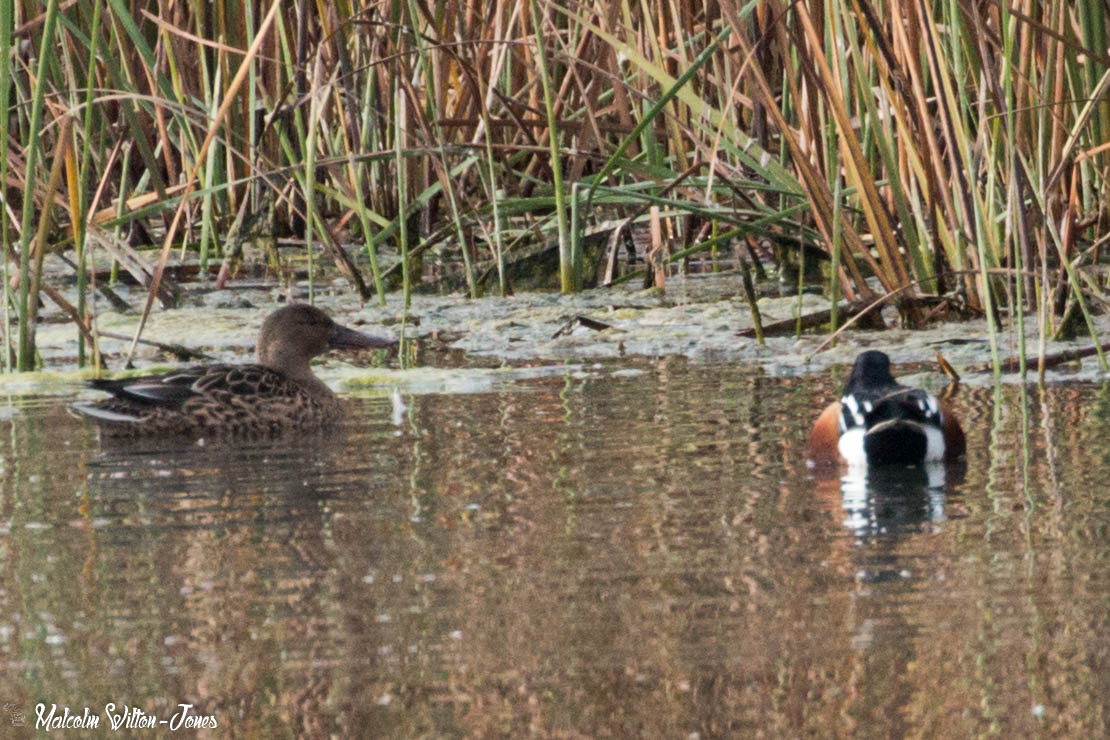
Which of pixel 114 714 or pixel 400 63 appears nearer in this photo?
pixel 114 714

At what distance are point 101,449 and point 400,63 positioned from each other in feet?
7.73

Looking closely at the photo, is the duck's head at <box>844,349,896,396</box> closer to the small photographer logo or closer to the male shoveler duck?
the male shoveler duck

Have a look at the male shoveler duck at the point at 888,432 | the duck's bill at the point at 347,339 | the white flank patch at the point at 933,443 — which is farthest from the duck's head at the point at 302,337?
the white flank patch at the point at 933,443

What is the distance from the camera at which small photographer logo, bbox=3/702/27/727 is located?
231 centimetres

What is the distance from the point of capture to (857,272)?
232 inches

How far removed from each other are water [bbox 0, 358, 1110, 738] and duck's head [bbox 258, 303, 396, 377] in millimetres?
1149

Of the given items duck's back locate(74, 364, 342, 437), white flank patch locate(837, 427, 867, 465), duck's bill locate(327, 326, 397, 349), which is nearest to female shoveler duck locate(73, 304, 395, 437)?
duck's back locate(74, 364, 342, 437)

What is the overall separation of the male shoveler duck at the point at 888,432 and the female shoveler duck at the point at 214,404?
1.56 metres

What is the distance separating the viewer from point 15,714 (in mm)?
2332

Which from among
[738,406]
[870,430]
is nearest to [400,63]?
[738,406]

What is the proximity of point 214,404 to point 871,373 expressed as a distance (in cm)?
177

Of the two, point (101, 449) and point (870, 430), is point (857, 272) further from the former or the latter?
point (101, 449)

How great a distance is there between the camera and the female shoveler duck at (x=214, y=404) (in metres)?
4.99

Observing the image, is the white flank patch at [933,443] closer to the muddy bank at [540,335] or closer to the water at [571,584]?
the water at [571,584]
